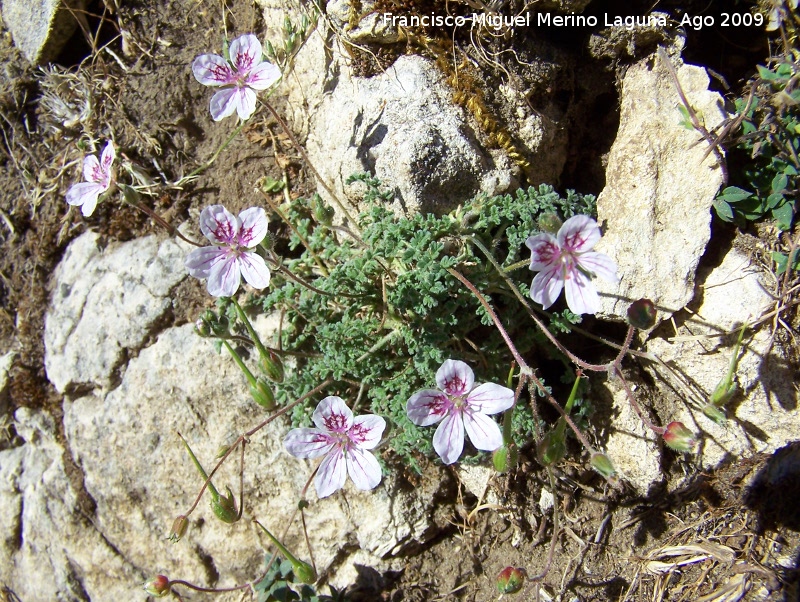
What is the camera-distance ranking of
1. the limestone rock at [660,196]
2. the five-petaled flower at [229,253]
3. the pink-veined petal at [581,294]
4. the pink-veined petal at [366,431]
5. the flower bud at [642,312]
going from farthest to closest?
1. the limestone rock at [660,196]
2. the five-petaled flower at [229,253]
3. the pink-veined petal at [366,431]
4. the pink-veined petal at [581,294]
5. the flower bud at [642,312]

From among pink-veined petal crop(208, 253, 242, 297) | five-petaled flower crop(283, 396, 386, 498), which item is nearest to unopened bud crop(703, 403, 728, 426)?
five-petaled flower crop(283, 396, 386, 498)

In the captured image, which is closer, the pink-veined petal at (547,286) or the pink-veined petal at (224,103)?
the pink-veined petal at (547,286)

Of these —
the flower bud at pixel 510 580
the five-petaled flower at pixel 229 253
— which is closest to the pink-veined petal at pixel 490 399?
the flower bud at pixel 510 580

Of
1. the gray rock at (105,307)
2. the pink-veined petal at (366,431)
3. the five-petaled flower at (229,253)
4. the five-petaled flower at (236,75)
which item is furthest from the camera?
the gray rock at (105,307)

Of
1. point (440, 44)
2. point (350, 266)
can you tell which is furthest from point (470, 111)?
point (350, 266)

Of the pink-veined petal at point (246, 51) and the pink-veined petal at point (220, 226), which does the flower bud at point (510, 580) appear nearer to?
the pink-veined petal at point (220, 226)

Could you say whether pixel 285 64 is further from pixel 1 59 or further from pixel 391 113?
pixel 1 59

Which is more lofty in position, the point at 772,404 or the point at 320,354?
the point at 772,404

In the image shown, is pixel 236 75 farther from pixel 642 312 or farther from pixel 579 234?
pixel 642 312
